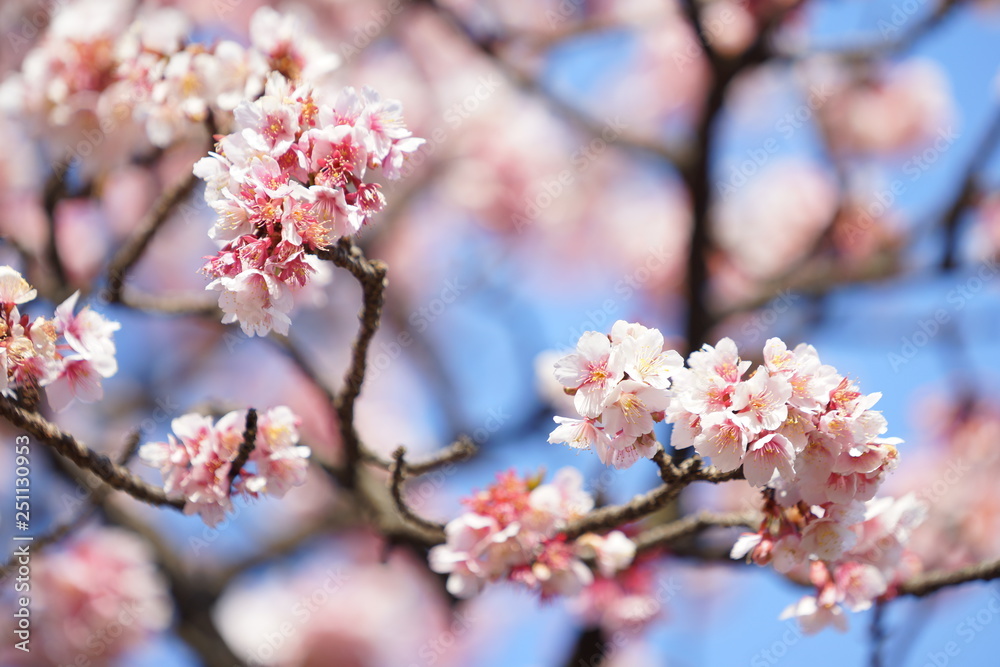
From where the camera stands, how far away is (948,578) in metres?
2.14

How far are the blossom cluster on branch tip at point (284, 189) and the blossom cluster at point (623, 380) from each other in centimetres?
51

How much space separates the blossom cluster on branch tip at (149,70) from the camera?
7.64ft

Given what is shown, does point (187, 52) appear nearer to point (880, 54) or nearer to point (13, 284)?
point (13, 284)

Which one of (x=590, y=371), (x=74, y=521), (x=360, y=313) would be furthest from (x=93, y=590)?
(x=590, y=371)

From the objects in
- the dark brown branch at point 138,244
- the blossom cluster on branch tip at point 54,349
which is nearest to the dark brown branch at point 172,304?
the dark brown branch at point 138,244

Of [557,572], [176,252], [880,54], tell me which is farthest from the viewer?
[176,252]

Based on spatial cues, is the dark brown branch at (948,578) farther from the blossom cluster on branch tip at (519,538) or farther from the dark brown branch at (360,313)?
the dark brown branch at (360,313)

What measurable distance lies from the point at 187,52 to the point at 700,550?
2338 mm

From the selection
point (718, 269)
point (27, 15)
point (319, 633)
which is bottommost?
point (319, 633)

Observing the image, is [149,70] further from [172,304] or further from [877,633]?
[877,633]

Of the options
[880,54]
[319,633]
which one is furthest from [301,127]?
[319,633]

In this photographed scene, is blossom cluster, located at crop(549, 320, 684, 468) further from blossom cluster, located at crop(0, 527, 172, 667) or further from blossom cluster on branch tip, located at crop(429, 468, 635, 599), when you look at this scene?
blossom cluster, located at crop(0, 527, 172, 667)

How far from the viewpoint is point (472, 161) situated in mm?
6285

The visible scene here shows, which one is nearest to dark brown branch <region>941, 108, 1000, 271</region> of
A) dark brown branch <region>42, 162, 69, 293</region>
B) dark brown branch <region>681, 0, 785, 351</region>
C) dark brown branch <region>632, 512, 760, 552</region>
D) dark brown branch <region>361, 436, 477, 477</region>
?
dark brown branch <region>681, 0, 785, 351</region>
